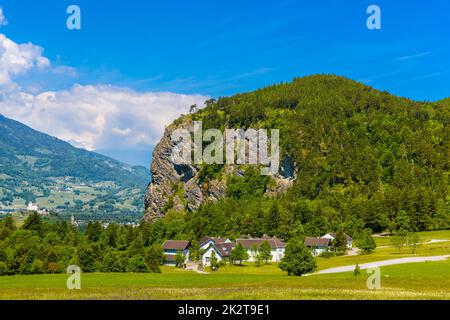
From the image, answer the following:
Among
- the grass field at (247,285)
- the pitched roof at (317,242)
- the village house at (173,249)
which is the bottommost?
the village house at (173,249)

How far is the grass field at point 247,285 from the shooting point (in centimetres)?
3194

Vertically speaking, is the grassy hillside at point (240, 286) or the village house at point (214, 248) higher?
the grassy hillside at point (240, 286)

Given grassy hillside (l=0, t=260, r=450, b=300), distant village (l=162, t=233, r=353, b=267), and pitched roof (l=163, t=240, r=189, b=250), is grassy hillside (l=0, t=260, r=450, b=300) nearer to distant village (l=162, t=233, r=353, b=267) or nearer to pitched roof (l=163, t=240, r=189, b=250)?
distant village (l=162, t=233, r=353, b=267)

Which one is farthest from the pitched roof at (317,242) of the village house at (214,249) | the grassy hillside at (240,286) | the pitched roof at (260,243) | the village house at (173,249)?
the grassy hillside at (240,286)

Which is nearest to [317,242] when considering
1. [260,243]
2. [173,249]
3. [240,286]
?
[260,243]

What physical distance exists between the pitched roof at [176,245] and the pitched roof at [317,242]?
33.2 m

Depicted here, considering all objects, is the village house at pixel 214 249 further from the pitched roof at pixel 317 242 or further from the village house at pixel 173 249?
the pitched roof at pixel 317 242

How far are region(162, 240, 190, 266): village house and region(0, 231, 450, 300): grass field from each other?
36199 millimetres

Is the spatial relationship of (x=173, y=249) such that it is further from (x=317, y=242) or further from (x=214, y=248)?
(x=317, y=242)

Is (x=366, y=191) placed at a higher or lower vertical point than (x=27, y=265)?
higher
